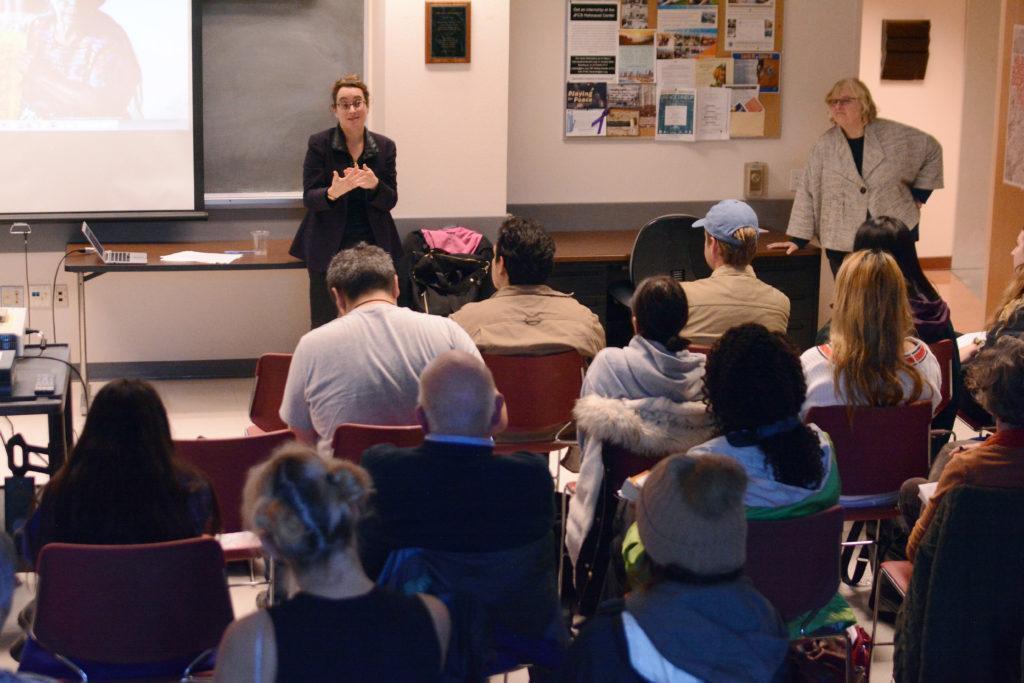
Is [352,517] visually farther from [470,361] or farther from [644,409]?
[644,409]

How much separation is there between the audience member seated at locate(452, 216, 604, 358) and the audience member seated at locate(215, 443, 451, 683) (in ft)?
6.16

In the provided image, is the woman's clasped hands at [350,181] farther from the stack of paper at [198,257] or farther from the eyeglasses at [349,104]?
the stack of paper at [198,257]

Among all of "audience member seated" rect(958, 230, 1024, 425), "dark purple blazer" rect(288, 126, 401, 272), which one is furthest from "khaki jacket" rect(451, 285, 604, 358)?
"dark purple blazer" rect(288, 126, 401, 272)

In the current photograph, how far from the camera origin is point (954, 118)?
948 cm

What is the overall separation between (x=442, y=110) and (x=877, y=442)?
337 cm

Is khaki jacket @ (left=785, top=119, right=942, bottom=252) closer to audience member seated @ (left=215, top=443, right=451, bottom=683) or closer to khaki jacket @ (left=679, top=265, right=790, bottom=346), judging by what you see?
khaki jacket @ (left=679, top=265, right=790, bottom=346)

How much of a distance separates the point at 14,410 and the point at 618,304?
10.8 ft

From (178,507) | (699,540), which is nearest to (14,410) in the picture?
(178,507)

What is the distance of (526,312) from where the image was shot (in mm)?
3975

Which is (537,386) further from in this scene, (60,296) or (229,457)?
(60,296)

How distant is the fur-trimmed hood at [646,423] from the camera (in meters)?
3.14

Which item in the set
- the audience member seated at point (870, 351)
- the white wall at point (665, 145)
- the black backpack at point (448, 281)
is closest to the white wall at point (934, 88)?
the white wall at point (665, 145)

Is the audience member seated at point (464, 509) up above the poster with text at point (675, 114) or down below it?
below

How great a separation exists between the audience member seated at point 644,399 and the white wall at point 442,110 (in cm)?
298
